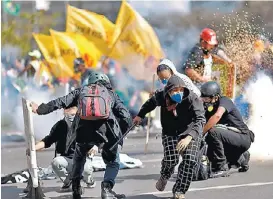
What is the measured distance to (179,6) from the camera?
1780cm

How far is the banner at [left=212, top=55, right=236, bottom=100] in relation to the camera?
10188 mm

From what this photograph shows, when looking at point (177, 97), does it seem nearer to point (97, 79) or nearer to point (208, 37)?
point (97, 79)

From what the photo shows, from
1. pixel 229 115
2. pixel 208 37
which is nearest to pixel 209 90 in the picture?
pixel 229 115

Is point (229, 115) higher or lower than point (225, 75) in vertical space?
lower

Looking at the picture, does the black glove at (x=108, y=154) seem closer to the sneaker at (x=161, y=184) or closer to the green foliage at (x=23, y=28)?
the sneaker at (x=161, y=184)

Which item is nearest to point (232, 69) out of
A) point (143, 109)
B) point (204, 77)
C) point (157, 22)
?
point (204, 77)

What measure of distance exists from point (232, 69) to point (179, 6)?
7688 millimetres

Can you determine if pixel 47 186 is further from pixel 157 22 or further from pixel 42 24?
pixel 42 24

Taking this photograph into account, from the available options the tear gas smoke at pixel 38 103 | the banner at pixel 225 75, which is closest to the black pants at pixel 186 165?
the banner at pixel 225 75

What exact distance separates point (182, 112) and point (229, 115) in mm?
1799

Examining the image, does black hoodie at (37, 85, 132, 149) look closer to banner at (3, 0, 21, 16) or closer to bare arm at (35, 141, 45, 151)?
bare arm at (35, 141, 45, 151)

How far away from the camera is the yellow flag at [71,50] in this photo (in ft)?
63.8

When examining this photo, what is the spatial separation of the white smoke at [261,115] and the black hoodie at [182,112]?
9.87ft

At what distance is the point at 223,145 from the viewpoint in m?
8.66
